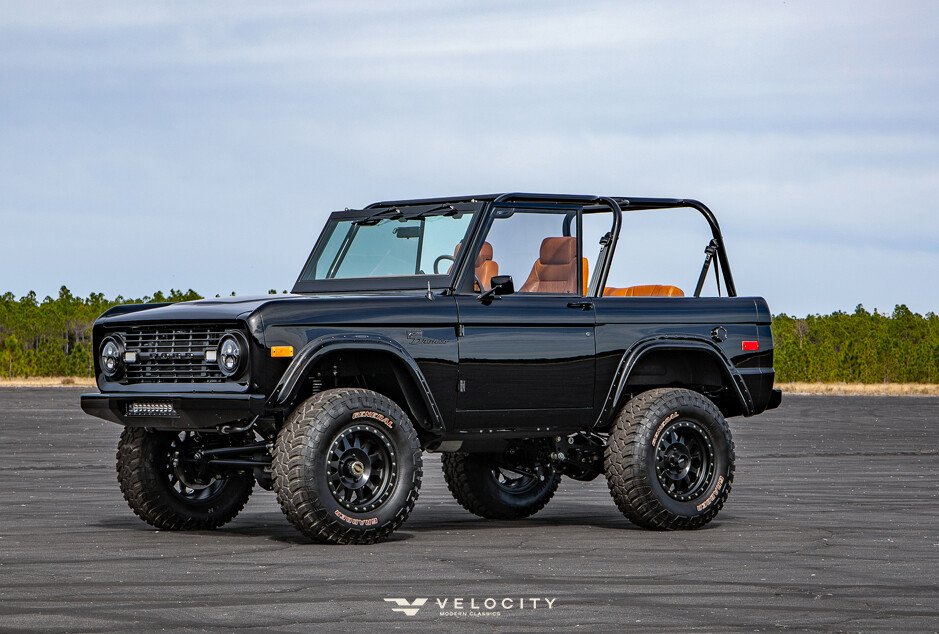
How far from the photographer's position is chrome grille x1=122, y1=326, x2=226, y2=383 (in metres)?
10.4

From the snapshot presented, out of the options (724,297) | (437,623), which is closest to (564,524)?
(724,297)

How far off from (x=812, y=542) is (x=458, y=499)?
3.23 metres

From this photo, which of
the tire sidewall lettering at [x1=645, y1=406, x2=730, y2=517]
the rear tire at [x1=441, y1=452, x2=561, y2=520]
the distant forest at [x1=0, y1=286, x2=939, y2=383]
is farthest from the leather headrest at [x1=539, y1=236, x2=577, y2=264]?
the distant forest at [x1=0, y1=286, x2=939, y2=383]

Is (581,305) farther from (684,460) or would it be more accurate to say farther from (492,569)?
(492,569)

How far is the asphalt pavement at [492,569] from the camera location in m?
7.32

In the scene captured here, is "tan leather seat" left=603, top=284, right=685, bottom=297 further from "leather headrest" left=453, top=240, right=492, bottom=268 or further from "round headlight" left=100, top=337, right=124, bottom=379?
"round headlight" left=100, top=337, right=124, bottom=379

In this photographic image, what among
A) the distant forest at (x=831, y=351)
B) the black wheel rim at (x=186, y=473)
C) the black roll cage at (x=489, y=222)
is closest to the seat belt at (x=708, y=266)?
the black roll cage at (x=489, y=222)

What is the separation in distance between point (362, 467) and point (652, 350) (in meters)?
2.53

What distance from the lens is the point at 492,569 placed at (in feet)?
29.9

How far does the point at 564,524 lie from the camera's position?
12.3 m

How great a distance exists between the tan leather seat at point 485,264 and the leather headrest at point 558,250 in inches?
17.8

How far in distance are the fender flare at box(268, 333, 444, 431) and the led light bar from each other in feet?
2.49

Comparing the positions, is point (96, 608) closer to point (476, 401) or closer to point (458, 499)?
point (476, 401)

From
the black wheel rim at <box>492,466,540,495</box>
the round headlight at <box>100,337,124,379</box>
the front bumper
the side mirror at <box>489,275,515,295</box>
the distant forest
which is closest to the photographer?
the front bumper
